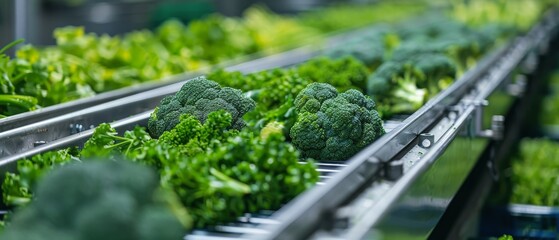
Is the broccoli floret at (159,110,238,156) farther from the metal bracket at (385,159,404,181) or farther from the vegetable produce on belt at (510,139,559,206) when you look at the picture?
the vegetable produce on belt at (510,139,559,206)

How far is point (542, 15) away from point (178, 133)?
23.3 feet

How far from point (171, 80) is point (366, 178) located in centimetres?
228

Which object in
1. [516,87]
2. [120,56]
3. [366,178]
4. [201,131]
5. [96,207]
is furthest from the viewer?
[516,87]

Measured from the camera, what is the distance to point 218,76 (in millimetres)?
3209

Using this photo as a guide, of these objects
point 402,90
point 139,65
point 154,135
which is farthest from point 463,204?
point 139,65

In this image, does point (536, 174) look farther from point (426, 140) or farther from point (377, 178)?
point (377, 178)

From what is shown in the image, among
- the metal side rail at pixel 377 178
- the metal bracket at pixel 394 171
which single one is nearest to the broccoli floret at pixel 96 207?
the metal side rail at pixel 377 178

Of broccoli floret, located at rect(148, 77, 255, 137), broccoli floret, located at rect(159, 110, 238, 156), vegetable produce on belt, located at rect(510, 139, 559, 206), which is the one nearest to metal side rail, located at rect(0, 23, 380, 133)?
broccoli floret, located at rect(148, 77, 255, 137)

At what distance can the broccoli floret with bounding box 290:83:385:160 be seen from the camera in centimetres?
246

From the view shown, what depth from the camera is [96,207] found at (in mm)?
1414

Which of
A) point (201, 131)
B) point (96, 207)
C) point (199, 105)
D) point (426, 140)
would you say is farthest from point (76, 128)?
point (96, 207)

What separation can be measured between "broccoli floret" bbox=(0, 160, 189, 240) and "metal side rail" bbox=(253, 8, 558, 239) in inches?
8.4

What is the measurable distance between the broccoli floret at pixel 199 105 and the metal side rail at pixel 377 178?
20.9 inches

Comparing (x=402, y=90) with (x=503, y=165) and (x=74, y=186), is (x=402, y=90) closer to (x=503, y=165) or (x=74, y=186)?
(x=503, y=165)
